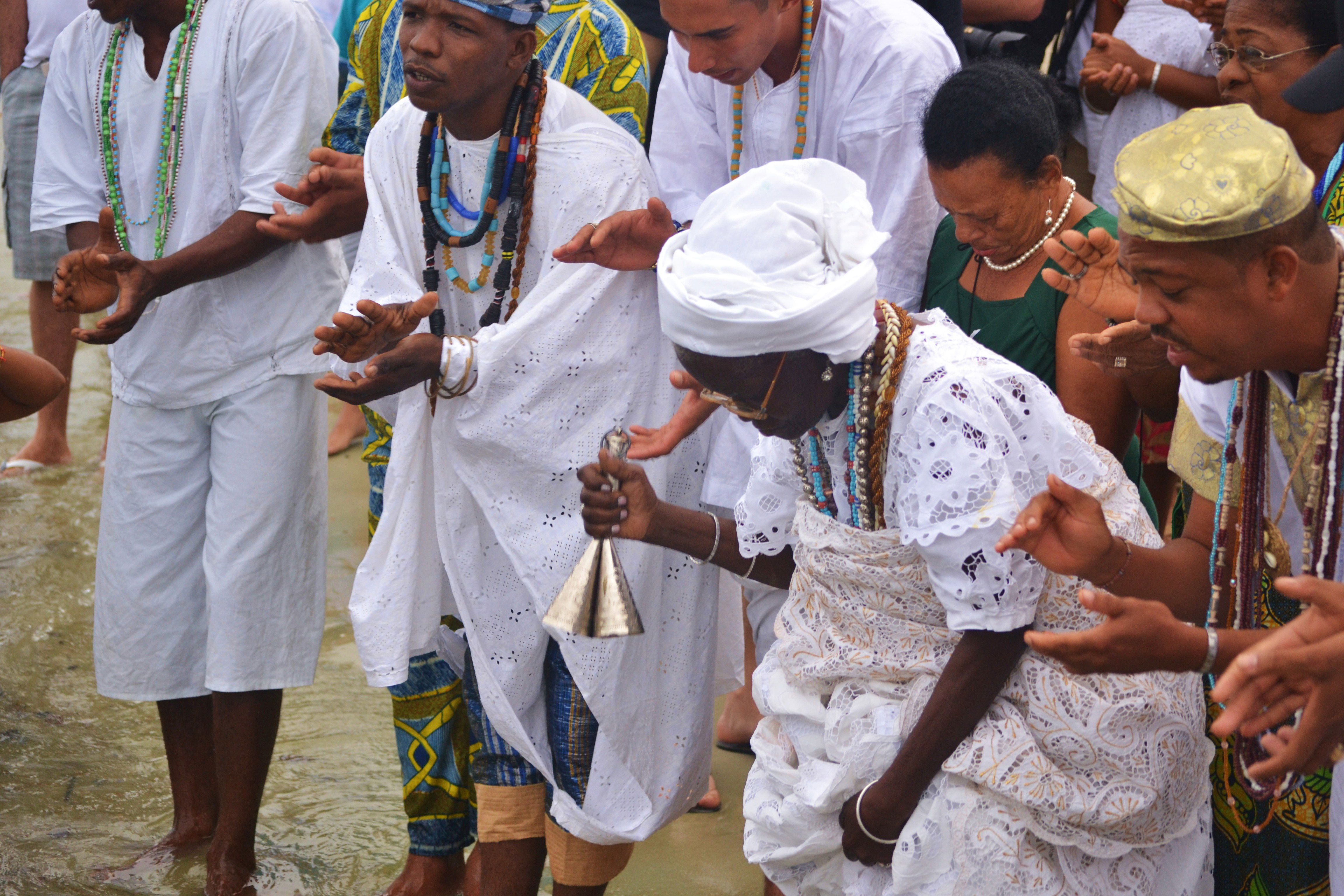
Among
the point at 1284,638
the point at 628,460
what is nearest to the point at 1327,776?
the point at 1284,638

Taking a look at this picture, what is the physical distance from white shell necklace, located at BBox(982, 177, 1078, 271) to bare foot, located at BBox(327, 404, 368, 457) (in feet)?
13.7

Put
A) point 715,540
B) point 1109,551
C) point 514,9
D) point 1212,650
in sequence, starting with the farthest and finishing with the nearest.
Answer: point 514,9 < point 715,540 < point 1109,551 < point 1212,650

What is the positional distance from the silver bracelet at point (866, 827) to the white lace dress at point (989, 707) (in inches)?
1.2

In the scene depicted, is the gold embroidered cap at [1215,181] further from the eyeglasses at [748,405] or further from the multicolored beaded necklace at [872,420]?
the eyeglasses at [748,405]

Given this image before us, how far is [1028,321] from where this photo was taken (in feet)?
9.46

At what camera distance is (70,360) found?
6.37 meters

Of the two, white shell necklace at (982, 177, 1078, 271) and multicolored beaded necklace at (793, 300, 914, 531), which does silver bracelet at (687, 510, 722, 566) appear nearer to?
multicolored beaded necklace at (793, 300, 914, 531)

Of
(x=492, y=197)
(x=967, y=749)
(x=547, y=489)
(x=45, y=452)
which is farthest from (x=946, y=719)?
(x=45, y=452)

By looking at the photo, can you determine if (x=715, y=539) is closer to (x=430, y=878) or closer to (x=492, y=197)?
(x=492, y=197)

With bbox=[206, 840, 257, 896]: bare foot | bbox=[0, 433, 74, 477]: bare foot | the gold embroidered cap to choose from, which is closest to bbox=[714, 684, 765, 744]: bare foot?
bbox=[206, 840, 257, 896]: bare foot

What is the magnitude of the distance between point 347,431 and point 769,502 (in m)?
4.36

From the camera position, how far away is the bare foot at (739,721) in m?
4.11

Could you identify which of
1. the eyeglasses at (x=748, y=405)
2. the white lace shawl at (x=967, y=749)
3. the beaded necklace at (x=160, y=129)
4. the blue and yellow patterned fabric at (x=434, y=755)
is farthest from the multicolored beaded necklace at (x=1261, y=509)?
the beaded necklace at (x=160, y=129)

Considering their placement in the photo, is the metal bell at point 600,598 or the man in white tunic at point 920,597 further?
the metal bell at point 600,598
